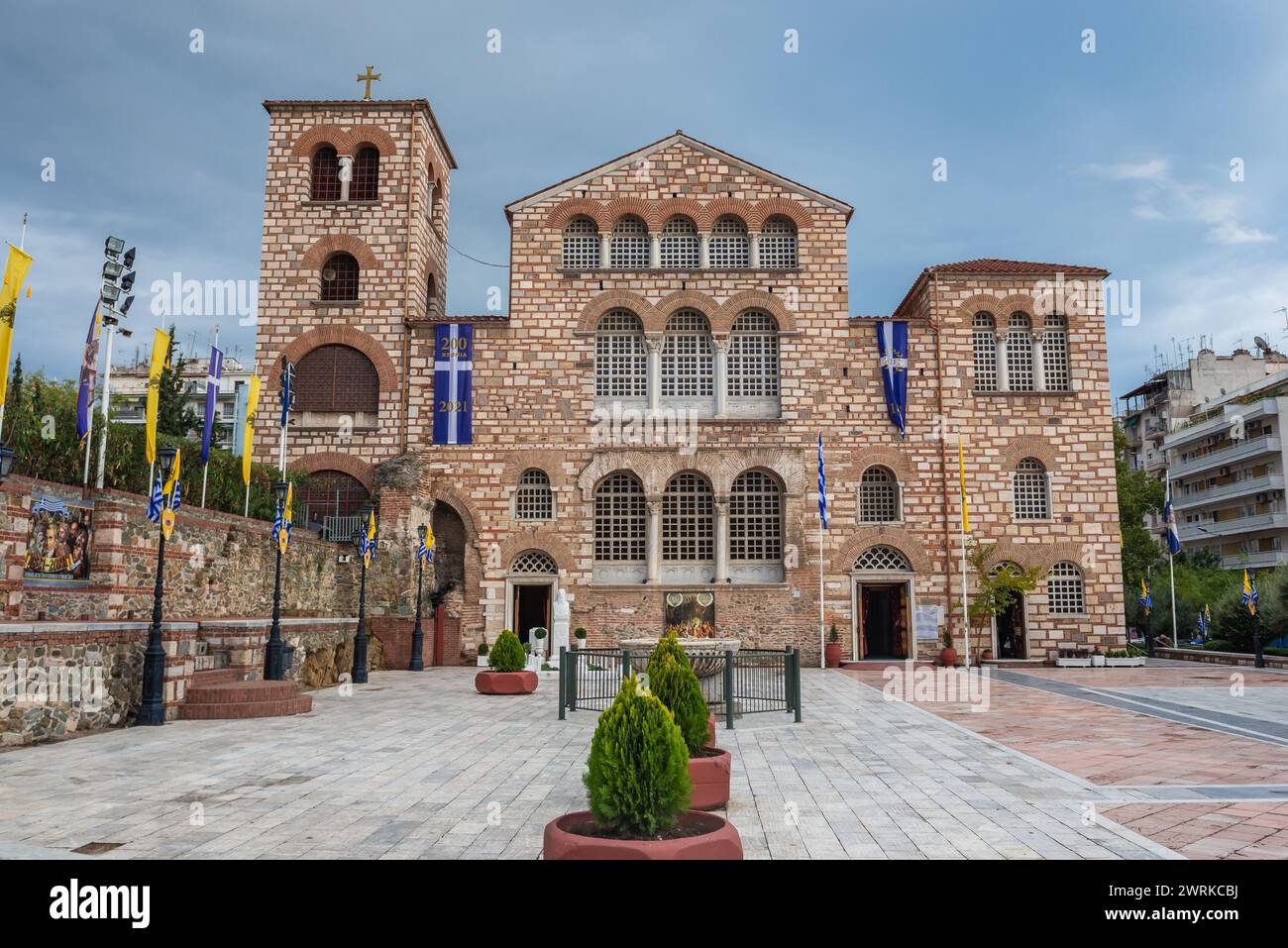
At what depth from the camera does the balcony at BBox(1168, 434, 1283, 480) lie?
51.1 meters

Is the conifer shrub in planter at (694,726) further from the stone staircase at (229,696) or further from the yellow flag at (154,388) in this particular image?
the yellow flag at (154,388)

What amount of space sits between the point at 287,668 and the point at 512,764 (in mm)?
9763

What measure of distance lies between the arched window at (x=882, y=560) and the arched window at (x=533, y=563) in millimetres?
9353

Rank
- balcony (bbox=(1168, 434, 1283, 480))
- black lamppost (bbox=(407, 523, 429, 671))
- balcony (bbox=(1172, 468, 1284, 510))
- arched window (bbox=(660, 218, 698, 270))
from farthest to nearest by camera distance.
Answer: balcony (bbox=(1172, 468, 1284, 510)) < balcony (bbox=(1168, 434, 1283, 480)) < arched window (bbox=(660, 218, 698, 270)) < black lamppost (bbox=(407, 523, 429, 671))

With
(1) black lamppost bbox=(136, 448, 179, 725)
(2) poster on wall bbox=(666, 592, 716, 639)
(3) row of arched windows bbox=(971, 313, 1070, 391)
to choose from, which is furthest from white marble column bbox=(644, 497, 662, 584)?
(1) black lamppost bbox=(136, 448, 179, 725)

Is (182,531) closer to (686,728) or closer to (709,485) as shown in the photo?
(686,728)

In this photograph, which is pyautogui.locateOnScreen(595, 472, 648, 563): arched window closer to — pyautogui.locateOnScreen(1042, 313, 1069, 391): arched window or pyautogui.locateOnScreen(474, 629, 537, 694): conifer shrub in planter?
pyautogui.locateOnScreen(474, 629, 537, 694): conifer shrub in planter

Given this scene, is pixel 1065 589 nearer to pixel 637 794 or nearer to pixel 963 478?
pixel 963 478

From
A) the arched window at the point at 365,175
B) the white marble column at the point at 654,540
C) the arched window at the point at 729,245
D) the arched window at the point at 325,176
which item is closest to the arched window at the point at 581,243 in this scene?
the arched window at the point at 729,245

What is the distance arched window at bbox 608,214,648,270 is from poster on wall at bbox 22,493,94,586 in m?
18.2

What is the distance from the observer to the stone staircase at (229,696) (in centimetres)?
1453

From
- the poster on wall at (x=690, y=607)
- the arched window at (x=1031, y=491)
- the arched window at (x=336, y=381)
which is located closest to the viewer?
the poster on wall at (x=690, y=607)

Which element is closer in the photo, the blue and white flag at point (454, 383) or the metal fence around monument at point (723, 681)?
the metal fence around monument at point (723, 681)
